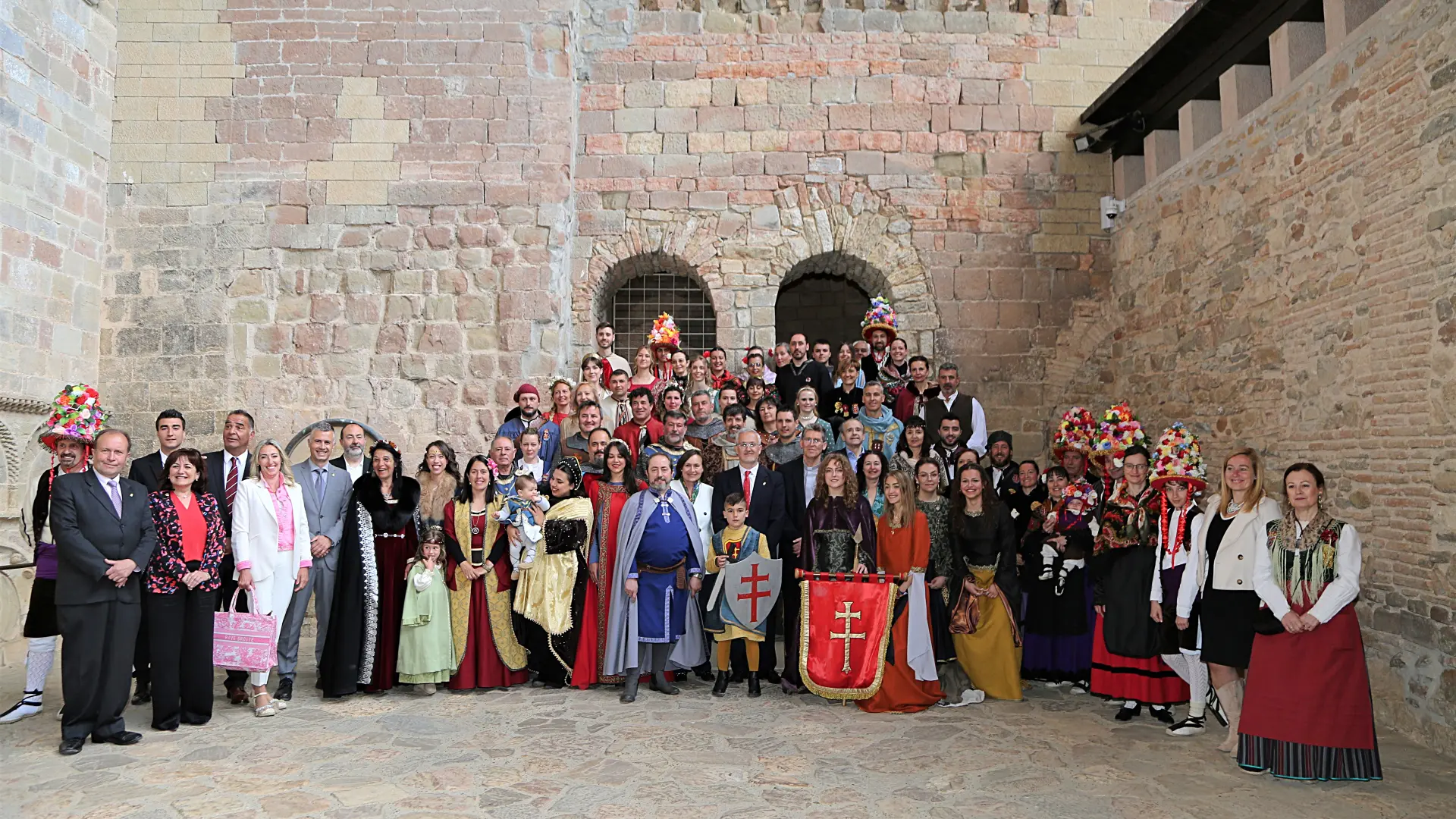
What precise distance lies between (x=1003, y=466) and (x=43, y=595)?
5600mm

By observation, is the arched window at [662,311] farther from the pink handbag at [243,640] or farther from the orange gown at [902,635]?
the pink handbag at [243,640]

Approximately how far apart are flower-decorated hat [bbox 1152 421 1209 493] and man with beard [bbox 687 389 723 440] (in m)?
2.72

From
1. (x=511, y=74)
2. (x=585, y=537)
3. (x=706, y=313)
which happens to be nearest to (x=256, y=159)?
(x=511, y=74)

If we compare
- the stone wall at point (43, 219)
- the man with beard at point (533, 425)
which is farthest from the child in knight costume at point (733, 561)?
the stone wall at point (43, 219)

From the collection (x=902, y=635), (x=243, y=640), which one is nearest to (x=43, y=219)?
(x=243, y=640)

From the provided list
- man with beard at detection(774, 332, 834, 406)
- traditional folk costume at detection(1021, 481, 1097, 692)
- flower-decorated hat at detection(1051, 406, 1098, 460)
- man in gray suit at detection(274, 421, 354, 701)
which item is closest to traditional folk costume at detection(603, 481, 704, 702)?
man in gray suit at detection(274, 421, 354, 701)

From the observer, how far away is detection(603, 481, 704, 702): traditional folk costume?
5.37 m

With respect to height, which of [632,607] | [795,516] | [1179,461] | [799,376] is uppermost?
[799,376]

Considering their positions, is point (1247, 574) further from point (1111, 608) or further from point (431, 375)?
point (431, 375)

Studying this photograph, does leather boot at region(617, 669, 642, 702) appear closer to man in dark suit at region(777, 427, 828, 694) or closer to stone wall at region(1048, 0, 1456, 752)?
man in dark suit at region(777, 427, 828, 694)

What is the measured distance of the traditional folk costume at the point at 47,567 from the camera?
480cm

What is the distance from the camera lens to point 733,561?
5348 millimetres

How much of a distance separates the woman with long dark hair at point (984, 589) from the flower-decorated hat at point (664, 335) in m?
2.93

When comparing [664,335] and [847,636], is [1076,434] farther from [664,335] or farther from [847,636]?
[664,335]
